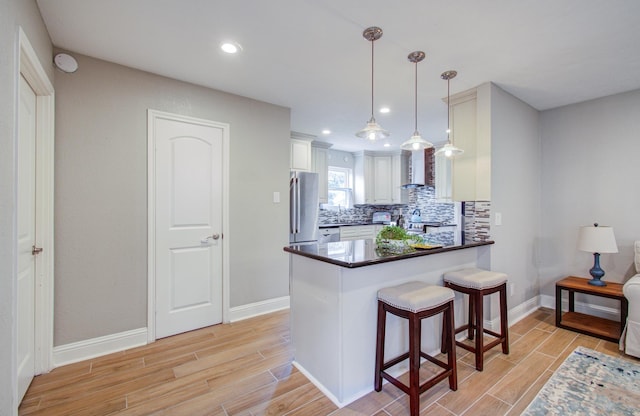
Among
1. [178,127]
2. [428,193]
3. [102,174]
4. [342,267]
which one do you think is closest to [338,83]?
[178,127]

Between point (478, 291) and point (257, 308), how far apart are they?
7.35 feet

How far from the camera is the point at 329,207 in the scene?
6.18 m

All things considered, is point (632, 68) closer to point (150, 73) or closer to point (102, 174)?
point (150, 73)

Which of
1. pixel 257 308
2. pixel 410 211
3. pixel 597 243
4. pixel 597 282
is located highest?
pixel 410 211

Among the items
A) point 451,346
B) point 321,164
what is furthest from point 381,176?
point 451,346

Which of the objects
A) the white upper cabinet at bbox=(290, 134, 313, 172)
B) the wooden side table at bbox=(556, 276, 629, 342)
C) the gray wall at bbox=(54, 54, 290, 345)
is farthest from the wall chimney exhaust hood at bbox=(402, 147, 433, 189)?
the gray wall at bbox=(54, 54, 290, 345)

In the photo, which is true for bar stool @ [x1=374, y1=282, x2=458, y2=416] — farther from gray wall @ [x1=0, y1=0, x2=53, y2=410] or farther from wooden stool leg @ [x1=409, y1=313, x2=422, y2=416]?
gray wall @ [x1=0, y1=0, x2=53, y2=410]

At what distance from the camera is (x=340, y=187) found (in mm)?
6309

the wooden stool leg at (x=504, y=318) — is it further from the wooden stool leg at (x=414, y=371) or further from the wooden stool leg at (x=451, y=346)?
the wooden stool leg at (x=414, y=371)

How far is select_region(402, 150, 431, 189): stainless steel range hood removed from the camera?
5.68 meters

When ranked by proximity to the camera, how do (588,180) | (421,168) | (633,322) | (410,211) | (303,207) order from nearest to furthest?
(633,322) → (588,180) → (303,207) → (421,168) → (410,211)

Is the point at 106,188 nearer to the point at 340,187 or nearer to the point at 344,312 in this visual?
the point at 344,312

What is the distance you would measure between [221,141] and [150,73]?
2.74 feet

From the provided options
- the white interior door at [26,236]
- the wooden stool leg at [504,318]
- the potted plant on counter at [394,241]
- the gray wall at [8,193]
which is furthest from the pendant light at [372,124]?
the white interior door at [26,236]
